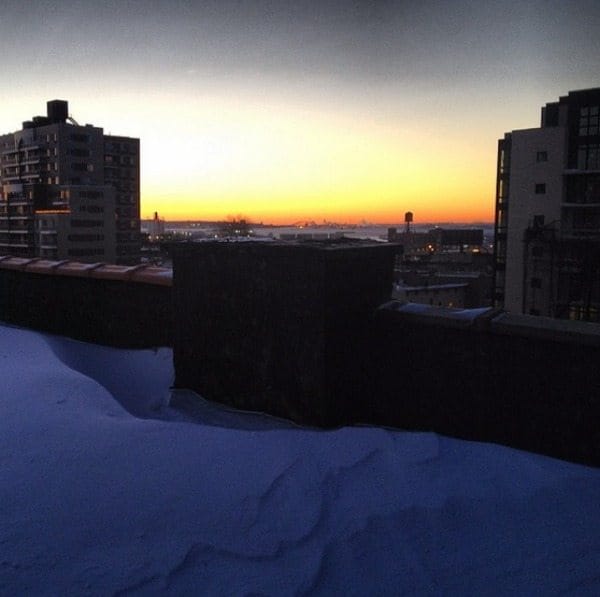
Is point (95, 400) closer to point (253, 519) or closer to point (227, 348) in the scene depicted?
point (227, 348)

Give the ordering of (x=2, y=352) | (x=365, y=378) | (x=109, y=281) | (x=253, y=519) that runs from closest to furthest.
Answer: (x=253, y=519)
(x=365, y=378)
(x=2, y=352)
(x=109, y=281)

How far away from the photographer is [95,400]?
820 cm

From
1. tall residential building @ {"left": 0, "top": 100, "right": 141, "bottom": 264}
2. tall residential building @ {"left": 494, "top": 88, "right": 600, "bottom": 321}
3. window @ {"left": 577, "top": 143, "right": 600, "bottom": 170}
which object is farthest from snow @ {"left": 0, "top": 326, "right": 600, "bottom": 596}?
tall residential building @ {"left": 0, "top": 100, "right": 141, "bottom": 264}

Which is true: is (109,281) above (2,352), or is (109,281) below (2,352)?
above

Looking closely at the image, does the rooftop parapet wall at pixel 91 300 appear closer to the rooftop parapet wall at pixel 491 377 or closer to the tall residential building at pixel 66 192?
the rooftop parapet wall at pixel 491 377

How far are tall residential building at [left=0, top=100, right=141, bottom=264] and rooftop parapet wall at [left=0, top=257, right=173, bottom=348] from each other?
6872 centimetres

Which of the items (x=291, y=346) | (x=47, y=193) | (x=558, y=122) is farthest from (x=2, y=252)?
(x=291, y=346)

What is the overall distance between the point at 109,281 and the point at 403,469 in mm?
7886

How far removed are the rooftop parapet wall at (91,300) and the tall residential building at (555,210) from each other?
32.9 metres

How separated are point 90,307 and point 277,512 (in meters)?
8.34

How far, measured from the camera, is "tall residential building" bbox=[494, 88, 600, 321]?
38781 mm

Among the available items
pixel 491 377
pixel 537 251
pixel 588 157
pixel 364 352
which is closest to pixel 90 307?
pixel 364 352

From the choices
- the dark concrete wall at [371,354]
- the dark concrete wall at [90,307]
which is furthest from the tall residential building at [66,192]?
the dark concrete wall at [371,354]

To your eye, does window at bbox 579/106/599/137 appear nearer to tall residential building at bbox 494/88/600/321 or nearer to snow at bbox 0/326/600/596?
tall residential building at bbox 494/88/600/321
